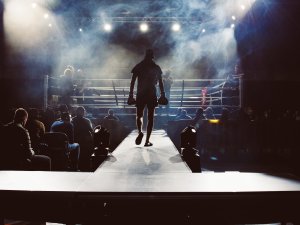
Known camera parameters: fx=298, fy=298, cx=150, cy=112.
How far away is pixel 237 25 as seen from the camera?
45.7 ft

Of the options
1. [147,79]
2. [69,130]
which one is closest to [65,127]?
[69,130]

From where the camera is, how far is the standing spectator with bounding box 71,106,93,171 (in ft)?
20.6

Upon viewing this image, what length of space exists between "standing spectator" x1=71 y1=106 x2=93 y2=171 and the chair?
123cm

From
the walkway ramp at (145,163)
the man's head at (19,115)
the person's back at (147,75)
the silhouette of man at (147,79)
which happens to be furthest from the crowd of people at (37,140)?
the person's back at (147,75)

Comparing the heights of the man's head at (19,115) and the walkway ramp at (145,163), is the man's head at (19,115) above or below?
above

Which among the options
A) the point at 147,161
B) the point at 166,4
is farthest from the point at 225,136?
the point at 166,4

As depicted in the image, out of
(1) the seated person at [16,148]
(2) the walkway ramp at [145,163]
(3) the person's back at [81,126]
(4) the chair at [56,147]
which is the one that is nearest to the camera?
(2) the walkway ramp at [145,163]

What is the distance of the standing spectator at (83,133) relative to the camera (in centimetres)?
629

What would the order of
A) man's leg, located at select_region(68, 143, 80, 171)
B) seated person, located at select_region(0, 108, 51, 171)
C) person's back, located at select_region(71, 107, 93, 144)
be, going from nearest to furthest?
seated person, located at select_region(0, 108, 51, 171), man's leg, located at select_region(68, 143, 80, 171), person's back, located at select_region(71, 107, 93, 144)

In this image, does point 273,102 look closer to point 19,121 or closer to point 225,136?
point 225,136

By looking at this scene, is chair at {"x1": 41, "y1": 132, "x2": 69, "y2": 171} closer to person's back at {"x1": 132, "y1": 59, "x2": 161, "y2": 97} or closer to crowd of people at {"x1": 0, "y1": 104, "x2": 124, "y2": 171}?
crowd of people at {"x1": 0, "y1": 104, "x2": 124, "y2": 171}

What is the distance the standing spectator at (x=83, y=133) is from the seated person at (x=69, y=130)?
1.41 ft

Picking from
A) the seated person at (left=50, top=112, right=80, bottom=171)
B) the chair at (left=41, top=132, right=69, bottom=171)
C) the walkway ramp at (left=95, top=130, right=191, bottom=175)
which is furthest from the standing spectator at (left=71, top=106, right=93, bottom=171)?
the walkway ramp at (left=95, top=130, right=191, bottom=175)

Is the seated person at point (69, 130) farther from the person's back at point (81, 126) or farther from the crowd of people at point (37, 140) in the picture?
the person's back at point (81, 126)
